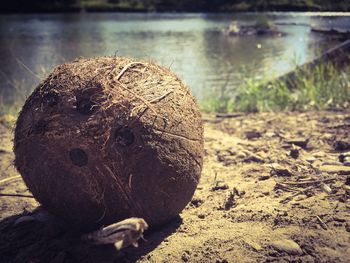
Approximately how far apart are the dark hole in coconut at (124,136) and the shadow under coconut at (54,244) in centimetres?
75

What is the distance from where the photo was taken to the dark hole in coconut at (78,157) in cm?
307

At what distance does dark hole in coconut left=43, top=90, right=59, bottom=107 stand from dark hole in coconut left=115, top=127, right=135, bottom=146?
1.79ft

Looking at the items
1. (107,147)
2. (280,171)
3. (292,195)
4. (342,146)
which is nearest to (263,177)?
(280,171)

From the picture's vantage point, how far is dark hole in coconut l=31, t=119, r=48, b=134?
3152 millimetres

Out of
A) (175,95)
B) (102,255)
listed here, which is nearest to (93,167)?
(102,255)

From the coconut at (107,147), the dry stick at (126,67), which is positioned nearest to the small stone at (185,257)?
the coconut at (107,147)

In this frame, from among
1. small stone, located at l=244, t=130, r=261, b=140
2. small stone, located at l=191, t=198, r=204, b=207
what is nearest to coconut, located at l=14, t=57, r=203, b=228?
small stone, located at l=191, t=198, r=204, b=207

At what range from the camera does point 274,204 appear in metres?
3.57

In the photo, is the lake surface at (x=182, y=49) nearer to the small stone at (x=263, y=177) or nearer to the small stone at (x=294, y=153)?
the small stone at (x=294, y=153)

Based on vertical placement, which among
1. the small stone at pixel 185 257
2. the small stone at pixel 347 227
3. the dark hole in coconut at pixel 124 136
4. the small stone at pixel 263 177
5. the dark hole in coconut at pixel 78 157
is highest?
the dark hole in coconut at pixel 124 136

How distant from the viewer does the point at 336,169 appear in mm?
4059

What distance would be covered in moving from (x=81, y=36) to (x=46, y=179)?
20700 millimetres

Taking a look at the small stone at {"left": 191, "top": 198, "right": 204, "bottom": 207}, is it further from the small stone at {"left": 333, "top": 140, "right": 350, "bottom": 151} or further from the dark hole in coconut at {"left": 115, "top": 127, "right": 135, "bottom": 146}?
the small stone at {"left": 333, "top": 140, "right": 350, "bottom": 151}

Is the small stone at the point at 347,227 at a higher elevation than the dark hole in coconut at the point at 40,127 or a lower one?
lower
